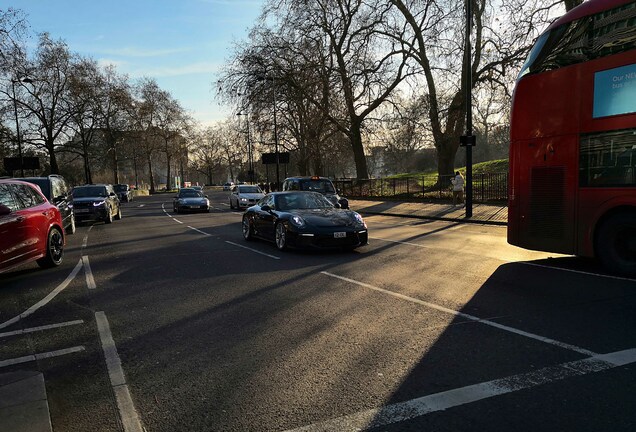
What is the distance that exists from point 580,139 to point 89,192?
2063cm

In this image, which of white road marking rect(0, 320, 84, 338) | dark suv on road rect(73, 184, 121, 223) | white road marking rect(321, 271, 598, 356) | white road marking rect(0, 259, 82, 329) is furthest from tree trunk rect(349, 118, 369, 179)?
white road marking rect(0, 320, 84, 338)

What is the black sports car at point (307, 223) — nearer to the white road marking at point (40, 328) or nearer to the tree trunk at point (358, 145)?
the white road marking at point (40, 328)

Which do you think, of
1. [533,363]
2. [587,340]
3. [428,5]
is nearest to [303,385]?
[533,363]

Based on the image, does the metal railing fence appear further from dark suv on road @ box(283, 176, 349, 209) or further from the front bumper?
the front bumper

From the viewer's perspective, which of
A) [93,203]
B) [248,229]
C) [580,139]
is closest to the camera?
[580,139]

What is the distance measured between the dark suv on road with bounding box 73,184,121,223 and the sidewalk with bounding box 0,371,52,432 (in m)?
17.9

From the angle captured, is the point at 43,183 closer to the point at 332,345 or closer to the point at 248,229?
the point at 248,229

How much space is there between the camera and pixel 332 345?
4629 millimetres

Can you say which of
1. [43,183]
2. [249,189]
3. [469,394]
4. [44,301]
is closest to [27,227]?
[44,301]

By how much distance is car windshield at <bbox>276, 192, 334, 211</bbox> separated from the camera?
11.5 metres

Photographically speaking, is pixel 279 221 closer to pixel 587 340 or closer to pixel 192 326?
pixel 192 326

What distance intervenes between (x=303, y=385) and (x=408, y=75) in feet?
106

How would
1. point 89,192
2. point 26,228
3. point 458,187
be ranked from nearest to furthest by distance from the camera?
point 26,228
point 89,192
point 458,187

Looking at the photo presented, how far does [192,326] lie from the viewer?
538 centimetres
